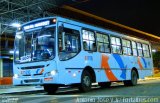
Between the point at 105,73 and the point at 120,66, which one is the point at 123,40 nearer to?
the point at 120,66

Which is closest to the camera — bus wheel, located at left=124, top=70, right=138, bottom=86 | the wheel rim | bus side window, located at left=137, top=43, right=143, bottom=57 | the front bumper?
the front bumper

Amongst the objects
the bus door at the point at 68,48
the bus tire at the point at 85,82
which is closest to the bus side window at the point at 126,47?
the bus tire at the point at 85,82

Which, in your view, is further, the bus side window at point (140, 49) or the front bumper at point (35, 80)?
the bus side window at point (140, 49)

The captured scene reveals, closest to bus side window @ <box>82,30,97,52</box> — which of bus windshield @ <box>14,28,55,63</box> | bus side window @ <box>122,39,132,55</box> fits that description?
bus windshield @ <box>14,28,55,63</box>

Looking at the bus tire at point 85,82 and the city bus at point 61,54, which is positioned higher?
the city bus at point 61,54

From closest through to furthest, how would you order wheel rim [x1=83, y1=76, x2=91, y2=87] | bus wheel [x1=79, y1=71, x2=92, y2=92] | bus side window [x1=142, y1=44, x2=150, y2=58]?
1. bus wheel [x1=79, y1=71, x2=92, y2=92]
2. wheel rim [x1=83, y1=76, x2=91, y2=87]
3. bus side window [x1=142, y1=44, x2=150, y2=58]

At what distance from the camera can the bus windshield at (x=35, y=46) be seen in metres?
14.1

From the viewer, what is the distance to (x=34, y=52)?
A: 47.4 feet

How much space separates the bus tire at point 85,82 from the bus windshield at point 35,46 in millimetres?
2176

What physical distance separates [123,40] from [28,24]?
711cm

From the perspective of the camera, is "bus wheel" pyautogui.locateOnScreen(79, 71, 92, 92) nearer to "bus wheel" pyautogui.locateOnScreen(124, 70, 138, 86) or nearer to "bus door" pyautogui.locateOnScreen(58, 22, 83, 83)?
"bus door" pyautogui.locateOnScreen(58, 22, 83, 83)

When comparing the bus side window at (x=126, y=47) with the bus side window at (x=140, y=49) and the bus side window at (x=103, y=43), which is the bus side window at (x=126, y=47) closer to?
the bus side window at (x=140, y=49)

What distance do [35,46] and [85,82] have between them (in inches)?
114

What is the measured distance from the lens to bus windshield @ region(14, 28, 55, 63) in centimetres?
1405
